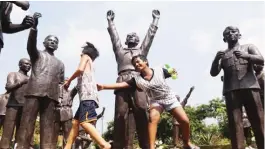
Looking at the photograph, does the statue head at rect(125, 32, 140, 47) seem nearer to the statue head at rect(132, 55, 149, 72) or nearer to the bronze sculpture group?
the bronze sculpture group

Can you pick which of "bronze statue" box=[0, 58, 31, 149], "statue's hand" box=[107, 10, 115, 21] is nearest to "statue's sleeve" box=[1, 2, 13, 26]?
"statue's hand" box=[107, 10, 115, 21]

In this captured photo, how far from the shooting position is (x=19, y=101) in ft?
24.6

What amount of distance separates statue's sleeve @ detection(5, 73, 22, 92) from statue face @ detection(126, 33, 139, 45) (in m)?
2.34

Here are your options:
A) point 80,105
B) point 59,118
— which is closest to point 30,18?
point 80,105

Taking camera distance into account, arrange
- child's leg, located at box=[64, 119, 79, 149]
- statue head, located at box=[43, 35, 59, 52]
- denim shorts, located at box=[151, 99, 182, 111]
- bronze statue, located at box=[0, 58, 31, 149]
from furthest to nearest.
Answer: bronze statue, located at box=[0, 58, 31, 149]
statue head, located at box=[43, 35, 59, 52]
denim shorts, located at box=[151, 99, 182, 111]
child's leg, located at box=[64, 119, 79, 149]

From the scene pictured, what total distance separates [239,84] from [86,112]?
2.54 metres

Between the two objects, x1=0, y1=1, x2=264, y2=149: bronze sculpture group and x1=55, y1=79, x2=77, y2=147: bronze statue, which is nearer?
x1=0, y1=1, x2=264, y2=149: bronze sculpture group

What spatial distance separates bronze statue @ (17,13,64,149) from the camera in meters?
5.85

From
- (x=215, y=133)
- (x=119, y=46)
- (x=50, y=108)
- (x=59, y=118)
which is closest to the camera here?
(x=50, y=108)

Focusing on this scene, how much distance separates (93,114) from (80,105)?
0.26 metres

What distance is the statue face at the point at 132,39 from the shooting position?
691 centimetres

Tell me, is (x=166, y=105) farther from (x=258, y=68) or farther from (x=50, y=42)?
(x=258, y=68)

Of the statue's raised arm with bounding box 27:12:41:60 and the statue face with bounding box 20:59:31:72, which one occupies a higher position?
the statue face with bounding box 20:59:31:72

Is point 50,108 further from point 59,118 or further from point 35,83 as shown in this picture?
point 59,118
